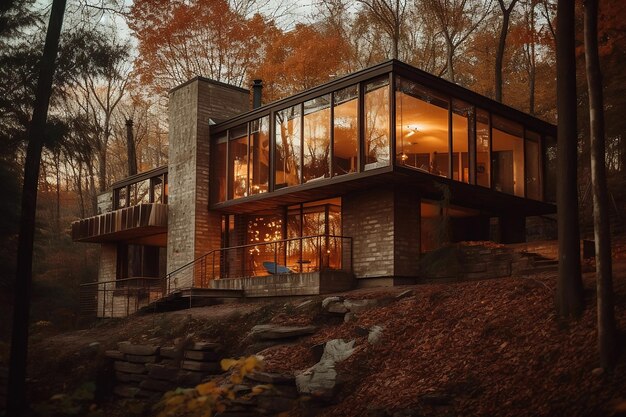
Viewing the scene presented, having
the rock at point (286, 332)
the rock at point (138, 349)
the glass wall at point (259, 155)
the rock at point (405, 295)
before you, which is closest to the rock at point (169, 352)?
the rock at point (138, 349)

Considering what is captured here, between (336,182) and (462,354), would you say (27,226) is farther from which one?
(336,182)

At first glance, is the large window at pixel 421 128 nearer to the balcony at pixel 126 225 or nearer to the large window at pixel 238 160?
the large window at pixel 238 160

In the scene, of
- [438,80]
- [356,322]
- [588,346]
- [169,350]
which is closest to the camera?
[588,346]

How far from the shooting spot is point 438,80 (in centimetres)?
1667

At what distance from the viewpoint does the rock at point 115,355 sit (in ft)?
43.5

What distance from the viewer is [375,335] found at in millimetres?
10242

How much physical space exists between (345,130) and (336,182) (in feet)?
4.64

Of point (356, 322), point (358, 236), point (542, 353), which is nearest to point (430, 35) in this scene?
point (358, 236)

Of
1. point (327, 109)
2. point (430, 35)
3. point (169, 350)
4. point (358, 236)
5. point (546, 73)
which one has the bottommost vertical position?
point (169, 350)

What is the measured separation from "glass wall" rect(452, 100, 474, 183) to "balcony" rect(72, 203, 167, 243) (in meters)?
9.79

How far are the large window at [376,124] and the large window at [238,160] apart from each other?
4.88 metres

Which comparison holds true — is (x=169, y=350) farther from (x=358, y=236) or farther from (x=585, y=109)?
(x=585, y=109)

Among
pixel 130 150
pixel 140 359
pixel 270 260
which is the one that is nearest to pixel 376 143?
pixel 270 260

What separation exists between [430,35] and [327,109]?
1493 centimetres
